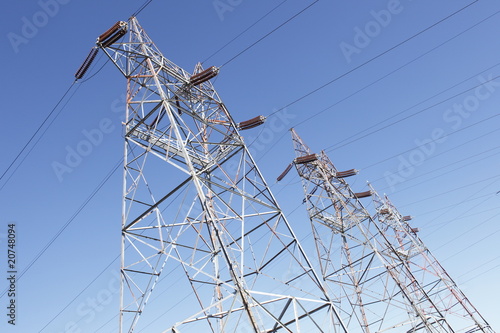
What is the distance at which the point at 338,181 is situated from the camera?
20.4 meters

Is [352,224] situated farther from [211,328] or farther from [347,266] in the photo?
[211,328]

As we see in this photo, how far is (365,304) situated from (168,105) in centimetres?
1360

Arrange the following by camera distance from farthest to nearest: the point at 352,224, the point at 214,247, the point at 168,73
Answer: the point at 352,224, the point at 168,73, the point at 214,247

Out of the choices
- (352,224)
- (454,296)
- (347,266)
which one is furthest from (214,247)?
(454,296)

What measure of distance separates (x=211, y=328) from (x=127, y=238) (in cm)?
339

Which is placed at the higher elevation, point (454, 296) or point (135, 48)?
point (135, 48)

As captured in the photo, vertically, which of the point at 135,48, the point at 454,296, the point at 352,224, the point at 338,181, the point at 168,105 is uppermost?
the point at 135,48

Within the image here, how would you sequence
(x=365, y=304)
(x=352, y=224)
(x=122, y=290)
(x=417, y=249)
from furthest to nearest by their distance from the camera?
1. (x=417, y=249)
2. (x=352, y=224)
3. (x=365, y=304)
4. (x=122, y=290)

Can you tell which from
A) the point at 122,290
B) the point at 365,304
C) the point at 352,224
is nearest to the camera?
the point at 122,290

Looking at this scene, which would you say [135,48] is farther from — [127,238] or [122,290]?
[122,290]

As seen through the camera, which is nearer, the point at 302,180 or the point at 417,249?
the point at 302,180

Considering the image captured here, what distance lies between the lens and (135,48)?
11602 millimetres

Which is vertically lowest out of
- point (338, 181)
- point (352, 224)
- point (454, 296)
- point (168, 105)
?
point (454, 296)

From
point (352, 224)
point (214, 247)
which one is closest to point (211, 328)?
point (214, 247)
